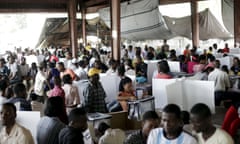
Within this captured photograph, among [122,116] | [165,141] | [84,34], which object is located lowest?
[122,116]

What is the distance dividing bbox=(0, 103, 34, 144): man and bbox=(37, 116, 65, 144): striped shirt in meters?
0.21

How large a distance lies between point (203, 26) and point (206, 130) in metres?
12.1

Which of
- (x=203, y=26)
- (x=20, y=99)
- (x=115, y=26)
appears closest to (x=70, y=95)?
(x=20, y=99)

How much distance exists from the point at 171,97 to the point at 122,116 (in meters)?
0.91

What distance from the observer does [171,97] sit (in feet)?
19.2

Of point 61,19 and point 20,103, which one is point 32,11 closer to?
point 61,19

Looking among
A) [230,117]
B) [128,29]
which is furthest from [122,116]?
[128,29]

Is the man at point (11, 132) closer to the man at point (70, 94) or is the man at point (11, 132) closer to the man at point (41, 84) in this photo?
the man at point (70, 94)

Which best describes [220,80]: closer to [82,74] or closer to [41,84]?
[82,74]

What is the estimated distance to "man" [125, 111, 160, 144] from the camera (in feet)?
9.52

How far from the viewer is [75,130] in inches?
106

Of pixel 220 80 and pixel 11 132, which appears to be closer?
pixel 11 132

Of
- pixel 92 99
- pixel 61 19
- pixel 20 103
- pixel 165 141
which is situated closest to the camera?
pixel 165 141

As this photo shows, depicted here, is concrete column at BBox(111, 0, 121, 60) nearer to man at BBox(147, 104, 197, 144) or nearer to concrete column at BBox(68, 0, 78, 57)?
concrete column at BBox(68, 0, 78, 57)
